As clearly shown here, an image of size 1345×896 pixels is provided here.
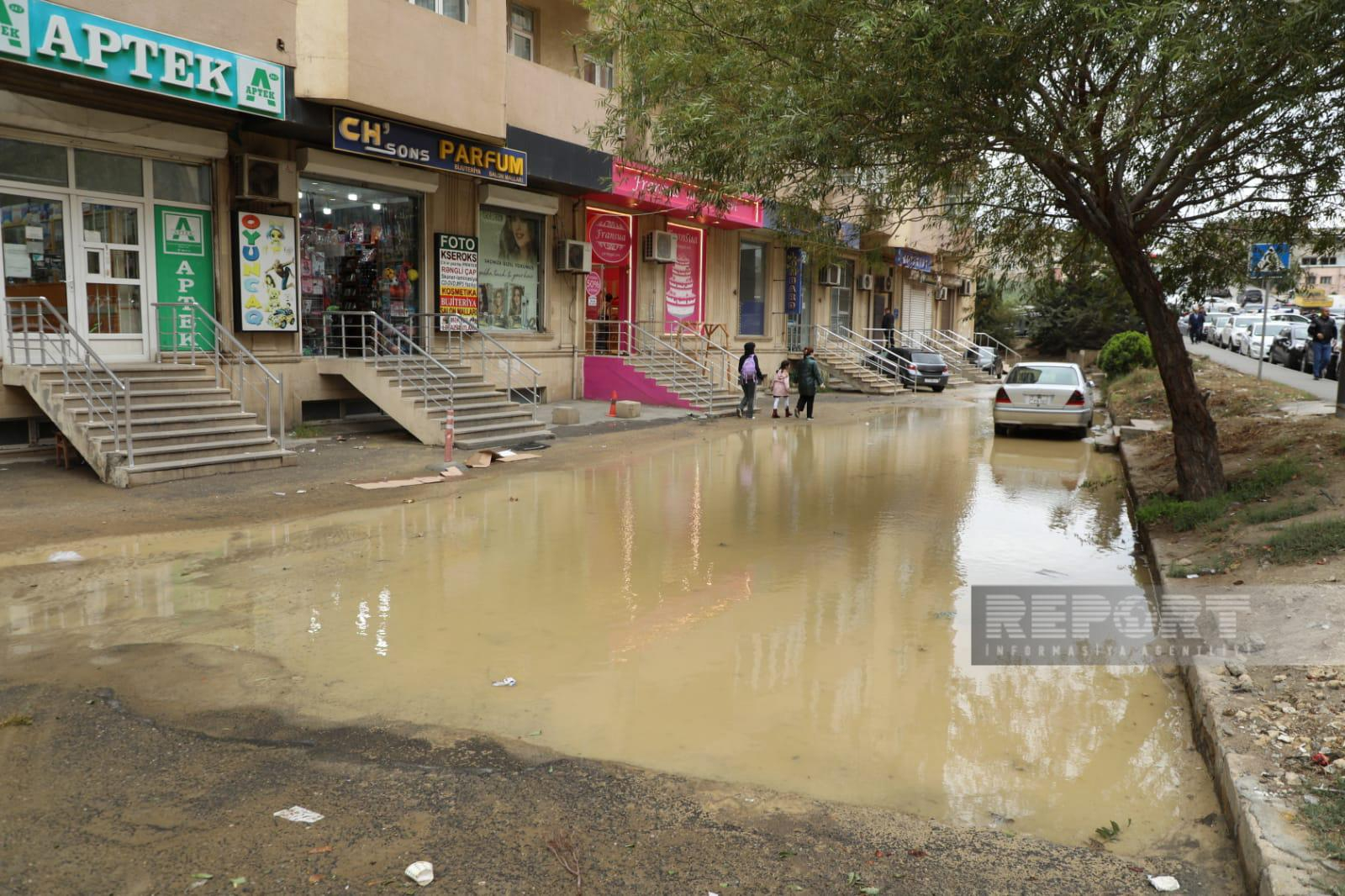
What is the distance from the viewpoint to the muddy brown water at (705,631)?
15.9ft

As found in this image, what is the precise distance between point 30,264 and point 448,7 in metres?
8.02

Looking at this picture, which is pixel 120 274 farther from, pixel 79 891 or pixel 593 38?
pixel 79 891

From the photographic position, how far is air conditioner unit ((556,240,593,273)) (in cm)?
2191

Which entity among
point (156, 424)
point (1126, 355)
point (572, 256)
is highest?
point (572, 256)

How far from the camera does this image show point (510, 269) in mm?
21219

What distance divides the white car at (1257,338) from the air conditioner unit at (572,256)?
2493cm

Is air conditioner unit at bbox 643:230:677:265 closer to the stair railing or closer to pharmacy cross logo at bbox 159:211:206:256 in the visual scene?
the stair railing

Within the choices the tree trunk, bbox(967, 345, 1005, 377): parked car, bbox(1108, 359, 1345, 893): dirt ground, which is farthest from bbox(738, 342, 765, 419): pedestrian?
bbox(967, 345, 1005, 377): parked car

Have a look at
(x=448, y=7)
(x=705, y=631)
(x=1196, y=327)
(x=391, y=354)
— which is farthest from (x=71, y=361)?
(x=1196, y=327)

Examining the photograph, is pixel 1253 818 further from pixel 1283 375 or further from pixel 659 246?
pixel 1283 375

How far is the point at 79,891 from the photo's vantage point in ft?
11.7

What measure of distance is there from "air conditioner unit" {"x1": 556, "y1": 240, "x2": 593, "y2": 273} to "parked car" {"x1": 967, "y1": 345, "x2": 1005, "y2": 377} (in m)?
23.7

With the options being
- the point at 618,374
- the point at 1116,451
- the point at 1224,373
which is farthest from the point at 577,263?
the point at 1224,373

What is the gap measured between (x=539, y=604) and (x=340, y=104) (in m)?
10.4
